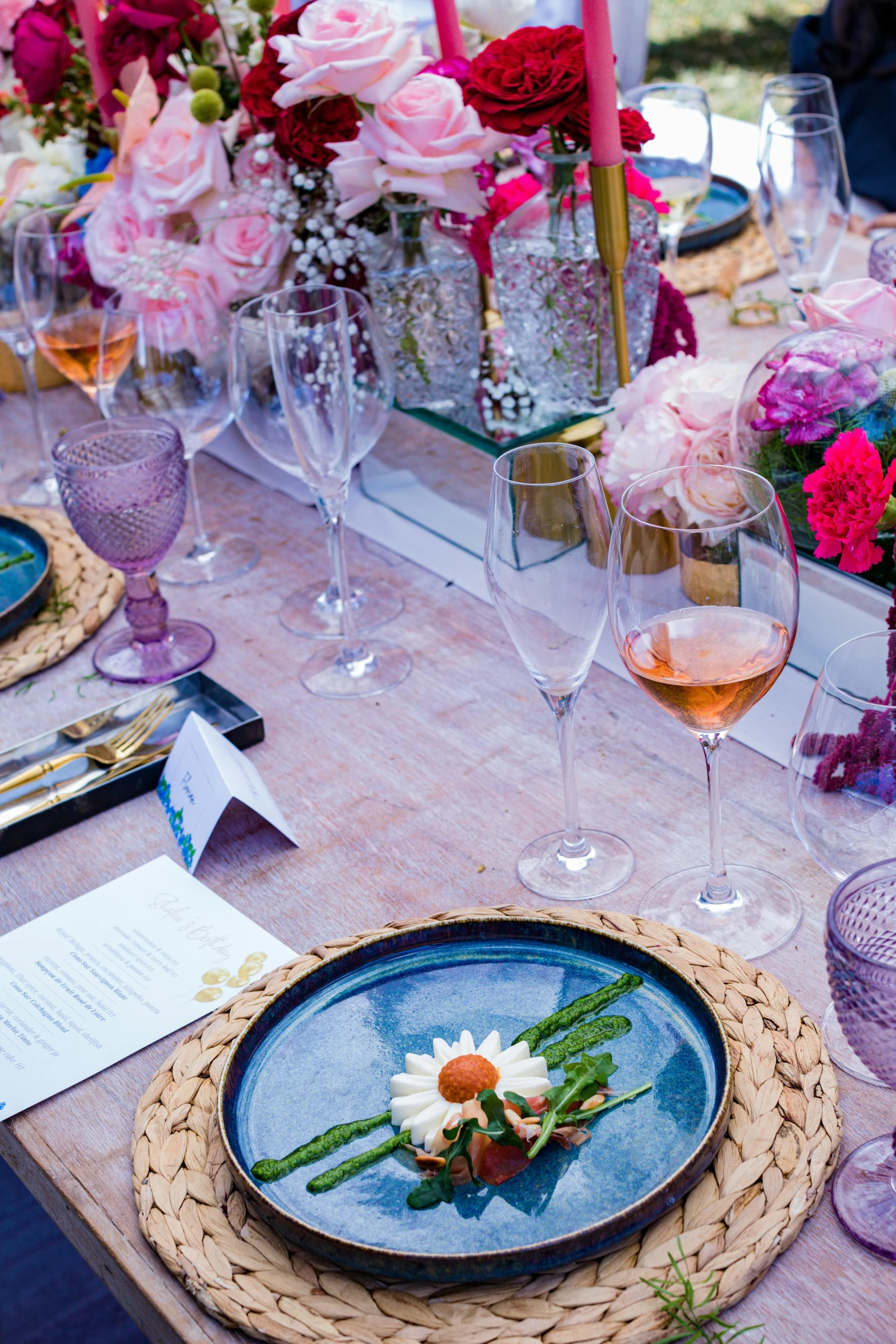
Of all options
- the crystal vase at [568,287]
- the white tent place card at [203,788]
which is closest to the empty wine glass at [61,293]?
the crystal vase at [568,287]

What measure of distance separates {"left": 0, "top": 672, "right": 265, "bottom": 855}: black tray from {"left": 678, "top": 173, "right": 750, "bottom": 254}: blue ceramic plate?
103cm

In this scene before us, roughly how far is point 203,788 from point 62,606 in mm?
399

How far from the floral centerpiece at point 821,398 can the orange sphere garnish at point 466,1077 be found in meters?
0.45

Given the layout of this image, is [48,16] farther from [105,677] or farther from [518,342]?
[105,677]

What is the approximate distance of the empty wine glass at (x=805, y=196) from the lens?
58.6 inches

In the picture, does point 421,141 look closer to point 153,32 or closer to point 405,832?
point 153,32

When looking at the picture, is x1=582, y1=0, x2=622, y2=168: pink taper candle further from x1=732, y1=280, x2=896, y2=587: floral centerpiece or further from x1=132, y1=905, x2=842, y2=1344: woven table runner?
x1=132, y1=905, x2=842, y2=1344: woven table runner

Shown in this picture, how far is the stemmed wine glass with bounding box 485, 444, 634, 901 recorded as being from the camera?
2.56 feet

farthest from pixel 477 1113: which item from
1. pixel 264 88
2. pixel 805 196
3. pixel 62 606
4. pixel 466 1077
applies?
pixel 805 196

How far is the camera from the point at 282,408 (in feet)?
3.64

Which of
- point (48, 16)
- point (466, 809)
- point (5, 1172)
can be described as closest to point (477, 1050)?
point (466, 809)

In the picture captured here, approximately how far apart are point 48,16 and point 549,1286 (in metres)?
1.52

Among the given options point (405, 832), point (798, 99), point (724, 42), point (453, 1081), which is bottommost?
point (724, 42)

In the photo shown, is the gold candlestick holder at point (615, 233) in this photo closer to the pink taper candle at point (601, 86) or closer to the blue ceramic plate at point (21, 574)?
the pink taper candle at point (601, 86)
